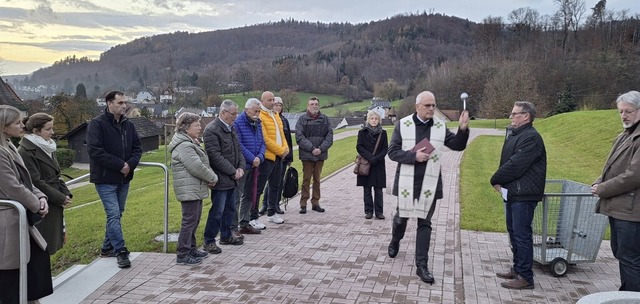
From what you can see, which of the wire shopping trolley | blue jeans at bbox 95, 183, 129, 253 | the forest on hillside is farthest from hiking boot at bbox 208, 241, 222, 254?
the forest on hillside

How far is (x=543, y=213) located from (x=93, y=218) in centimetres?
860

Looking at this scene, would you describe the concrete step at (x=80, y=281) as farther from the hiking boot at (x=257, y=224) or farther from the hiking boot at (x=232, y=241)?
the hiking boot at (x=257, y=224)

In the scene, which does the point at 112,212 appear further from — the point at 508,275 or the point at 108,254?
the point at 508,275

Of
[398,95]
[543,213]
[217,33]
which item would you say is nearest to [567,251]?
[543,213]

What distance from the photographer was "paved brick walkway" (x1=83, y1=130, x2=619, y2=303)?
475cm

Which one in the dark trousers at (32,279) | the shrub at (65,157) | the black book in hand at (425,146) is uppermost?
the black book in hand at (425,146)

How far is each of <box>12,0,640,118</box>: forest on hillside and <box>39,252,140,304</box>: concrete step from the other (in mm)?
20829

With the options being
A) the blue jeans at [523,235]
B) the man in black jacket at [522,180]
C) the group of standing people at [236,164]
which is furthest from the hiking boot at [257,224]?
the blue jeans at [523,235]

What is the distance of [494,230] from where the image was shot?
7.35 metres

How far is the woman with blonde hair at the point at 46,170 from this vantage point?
15.1ft

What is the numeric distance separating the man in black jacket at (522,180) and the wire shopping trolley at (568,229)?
1.23ft

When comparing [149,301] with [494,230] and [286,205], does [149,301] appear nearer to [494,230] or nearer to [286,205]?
[286,205]

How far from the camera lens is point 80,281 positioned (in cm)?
510

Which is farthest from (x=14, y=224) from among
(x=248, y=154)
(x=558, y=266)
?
(x=558, y=266)
